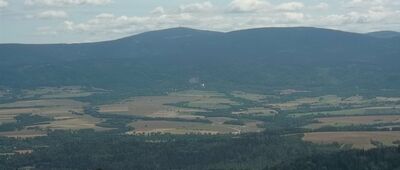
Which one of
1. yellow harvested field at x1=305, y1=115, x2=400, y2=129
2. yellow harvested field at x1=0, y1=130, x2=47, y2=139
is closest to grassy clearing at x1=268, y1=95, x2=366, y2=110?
yellow harvested field at x1=305, y1=115, x2=400, y2=129

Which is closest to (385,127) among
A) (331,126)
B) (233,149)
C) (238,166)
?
(331,126)

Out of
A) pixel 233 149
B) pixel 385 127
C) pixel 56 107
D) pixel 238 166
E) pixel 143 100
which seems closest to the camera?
pixel 238 166

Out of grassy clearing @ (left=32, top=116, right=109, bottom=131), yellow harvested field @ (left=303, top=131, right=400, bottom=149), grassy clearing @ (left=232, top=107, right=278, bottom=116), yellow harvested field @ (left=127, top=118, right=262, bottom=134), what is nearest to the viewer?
yellow harvested field @ (left=303, top=131, right=400, bottom=149)

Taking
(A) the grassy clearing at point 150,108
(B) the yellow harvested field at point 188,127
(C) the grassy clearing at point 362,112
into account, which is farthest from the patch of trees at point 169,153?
(A) the grassy clearing at point 150,108

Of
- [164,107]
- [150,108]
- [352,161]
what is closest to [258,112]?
[164,107]

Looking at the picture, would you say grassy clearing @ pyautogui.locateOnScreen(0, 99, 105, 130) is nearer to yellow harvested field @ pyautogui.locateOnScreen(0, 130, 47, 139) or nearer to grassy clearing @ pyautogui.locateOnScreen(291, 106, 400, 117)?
yellow harvested field @ pyautogui.locateOnScreen(0, 130, 47, 139)

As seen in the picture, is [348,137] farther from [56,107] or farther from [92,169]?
[56,107]
